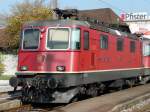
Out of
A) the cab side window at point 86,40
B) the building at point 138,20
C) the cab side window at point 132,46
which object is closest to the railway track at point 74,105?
the cab side window at point 86,40

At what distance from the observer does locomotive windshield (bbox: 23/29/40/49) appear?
54.6 feet

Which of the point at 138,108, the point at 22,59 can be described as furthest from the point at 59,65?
the point at 138,108

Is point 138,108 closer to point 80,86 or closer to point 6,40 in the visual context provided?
point 80,86

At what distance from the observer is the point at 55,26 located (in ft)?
54.3

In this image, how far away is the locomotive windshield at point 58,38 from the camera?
16.3 m

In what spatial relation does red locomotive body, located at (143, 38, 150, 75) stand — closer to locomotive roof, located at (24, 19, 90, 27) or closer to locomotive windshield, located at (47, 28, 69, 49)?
locomotive roof, located at (24, 19, 90, 27)

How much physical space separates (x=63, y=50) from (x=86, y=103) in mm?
2105

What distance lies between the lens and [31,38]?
16.9m

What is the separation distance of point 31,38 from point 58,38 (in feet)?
3.57

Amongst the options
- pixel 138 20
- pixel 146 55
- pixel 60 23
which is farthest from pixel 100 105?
pixel 138 20

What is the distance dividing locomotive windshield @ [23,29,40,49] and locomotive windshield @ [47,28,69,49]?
0.47 m

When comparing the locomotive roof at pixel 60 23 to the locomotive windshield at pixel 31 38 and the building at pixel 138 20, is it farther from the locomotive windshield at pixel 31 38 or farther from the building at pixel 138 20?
the building at pixel 138 20

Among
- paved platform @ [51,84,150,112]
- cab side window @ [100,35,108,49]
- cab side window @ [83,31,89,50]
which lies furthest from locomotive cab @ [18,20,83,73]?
cab side window @ [100,35,108,49]

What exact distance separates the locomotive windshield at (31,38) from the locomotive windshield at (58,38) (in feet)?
1.54
